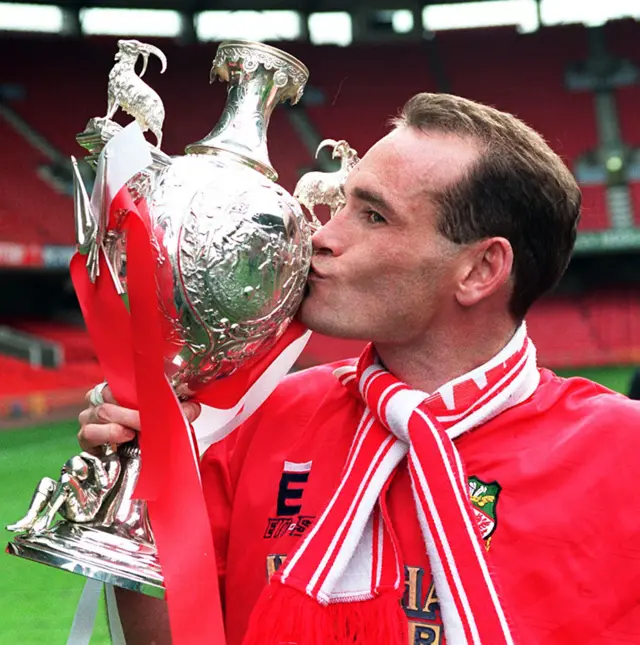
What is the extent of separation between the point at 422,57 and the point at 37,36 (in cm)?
754

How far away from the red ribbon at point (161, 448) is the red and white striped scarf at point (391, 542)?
89 millimetres

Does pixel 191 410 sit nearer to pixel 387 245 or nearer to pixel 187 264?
pixel 187 264

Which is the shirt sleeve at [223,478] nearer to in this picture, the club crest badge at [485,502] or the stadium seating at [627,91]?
the club crest badge at [485,502]

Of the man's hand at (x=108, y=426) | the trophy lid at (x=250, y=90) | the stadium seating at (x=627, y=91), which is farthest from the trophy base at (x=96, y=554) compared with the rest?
the stadium seating at (x=627, y=91)

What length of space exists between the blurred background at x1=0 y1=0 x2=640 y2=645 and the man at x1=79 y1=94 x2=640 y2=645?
37.4 feet

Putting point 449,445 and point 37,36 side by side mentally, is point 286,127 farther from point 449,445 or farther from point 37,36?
point 449,445

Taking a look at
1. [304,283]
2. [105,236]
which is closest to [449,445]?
[304,283]

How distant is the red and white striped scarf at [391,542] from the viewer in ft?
3.60

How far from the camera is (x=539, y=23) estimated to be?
18.2 metres

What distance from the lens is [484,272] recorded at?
1303mm

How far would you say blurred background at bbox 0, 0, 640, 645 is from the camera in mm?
14570

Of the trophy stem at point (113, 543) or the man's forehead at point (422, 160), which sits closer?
the trophy stem at point (113, 543)

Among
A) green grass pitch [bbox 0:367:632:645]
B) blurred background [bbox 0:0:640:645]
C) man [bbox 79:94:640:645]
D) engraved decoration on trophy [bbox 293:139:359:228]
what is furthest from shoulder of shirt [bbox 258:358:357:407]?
blurred background [bbox 0:0:640:645]

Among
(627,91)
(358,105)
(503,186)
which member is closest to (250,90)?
(503,186)
